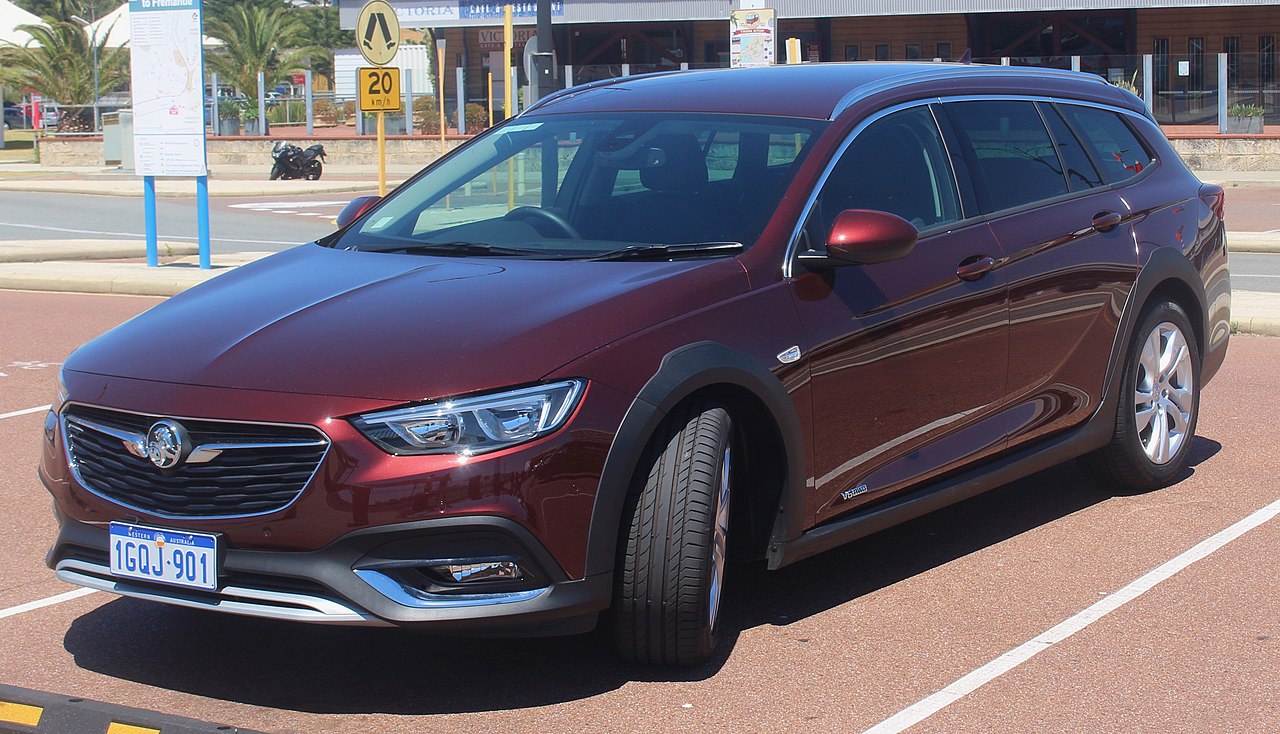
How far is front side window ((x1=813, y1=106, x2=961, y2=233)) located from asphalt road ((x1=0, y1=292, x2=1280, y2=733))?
130cm

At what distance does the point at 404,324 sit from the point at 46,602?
195cm

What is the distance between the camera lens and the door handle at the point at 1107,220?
630 centimetres

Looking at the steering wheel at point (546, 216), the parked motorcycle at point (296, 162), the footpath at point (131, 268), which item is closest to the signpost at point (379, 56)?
the footpath at point (131, 268)

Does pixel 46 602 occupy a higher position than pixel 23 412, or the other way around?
pixel 23 412

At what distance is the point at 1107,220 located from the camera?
6.36 m

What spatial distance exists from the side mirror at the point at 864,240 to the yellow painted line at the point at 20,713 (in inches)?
102

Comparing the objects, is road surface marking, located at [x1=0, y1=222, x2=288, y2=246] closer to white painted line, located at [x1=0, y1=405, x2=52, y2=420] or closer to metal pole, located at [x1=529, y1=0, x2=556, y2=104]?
metal pole, located at [x1=529, y1=0, x2=556, y2=104]

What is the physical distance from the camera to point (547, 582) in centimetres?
418

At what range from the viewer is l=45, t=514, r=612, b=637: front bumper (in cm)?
407

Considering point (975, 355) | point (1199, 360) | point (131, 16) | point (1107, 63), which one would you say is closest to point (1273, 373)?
point (1199, 360)

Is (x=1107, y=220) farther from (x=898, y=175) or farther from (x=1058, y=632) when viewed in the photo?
(x=1058, y=632)

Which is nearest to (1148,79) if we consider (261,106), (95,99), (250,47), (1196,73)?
(1196,73)

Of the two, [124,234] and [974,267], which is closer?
[974,267]

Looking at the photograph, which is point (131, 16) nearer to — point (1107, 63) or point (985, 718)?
point (985, 718)
